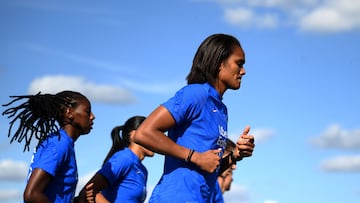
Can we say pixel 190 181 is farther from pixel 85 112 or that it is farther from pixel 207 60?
pixel 85 112

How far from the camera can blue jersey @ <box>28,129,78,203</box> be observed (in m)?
7.09

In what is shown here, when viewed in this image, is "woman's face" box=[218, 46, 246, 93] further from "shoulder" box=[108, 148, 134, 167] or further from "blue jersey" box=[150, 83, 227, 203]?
"shoulder" box=[108, 148, 134, 167]

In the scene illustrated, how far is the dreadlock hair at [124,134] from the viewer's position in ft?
34.2

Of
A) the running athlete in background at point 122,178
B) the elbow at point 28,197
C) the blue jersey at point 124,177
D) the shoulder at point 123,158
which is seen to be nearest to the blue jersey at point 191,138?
the elbow at point 28,197

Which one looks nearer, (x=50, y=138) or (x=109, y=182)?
(x=50, y=138)

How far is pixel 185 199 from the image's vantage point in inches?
226

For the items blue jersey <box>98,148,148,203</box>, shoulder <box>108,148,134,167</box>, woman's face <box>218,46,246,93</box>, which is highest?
shoulder <box>108,148,134,167</box>

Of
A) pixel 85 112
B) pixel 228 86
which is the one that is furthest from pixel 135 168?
pixel 228 86

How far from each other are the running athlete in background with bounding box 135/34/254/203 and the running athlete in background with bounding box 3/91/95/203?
1.43m

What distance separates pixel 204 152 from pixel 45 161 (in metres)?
1.79

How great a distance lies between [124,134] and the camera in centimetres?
1048

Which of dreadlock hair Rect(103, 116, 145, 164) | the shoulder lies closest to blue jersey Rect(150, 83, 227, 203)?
the shoulder

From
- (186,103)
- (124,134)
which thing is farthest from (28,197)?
(124,134)

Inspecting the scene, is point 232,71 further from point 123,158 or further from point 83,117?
point 123,158
